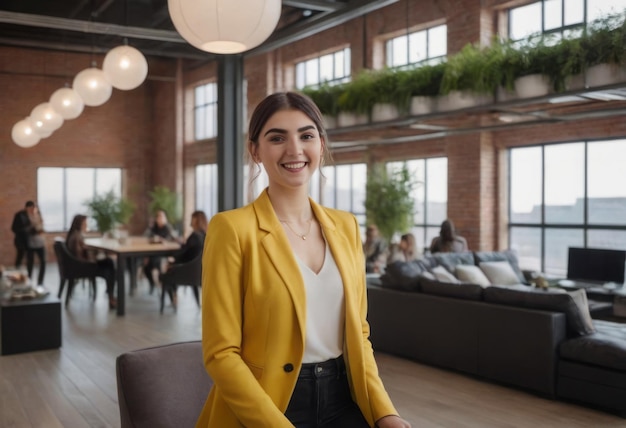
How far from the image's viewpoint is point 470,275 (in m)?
7.59

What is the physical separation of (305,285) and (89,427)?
10.7 ft

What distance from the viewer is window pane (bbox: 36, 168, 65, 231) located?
54.0 ft

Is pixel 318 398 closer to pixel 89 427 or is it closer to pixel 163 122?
pixel 89 427

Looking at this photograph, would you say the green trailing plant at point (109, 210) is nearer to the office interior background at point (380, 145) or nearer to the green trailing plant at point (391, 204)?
the office interior background at point (380, 145)

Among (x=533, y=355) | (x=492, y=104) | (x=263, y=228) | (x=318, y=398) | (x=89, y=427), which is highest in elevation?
(x=492, y=104)

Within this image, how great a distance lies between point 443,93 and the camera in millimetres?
7035

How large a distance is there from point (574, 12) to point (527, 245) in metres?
3.53

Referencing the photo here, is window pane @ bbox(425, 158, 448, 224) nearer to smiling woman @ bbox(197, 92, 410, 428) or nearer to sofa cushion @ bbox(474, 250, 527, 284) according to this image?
sofa cushion @ bbox(474, 250, 527, 284)

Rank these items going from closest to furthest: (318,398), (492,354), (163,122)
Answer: (318,398) → (492,354) → (163,122)

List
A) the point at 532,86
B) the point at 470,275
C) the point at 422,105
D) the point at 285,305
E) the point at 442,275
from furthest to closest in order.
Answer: the point at 470,275
the point at 422,105
the point at 442,275
the point at 532,86
the point at 285,305

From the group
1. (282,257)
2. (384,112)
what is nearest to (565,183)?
(384,112)

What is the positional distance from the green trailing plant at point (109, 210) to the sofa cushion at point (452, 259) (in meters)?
9.03

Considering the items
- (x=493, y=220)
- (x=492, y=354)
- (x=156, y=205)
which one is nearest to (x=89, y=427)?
(x=492, y=354)

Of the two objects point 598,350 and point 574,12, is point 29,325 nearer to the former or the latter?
point 598,350
